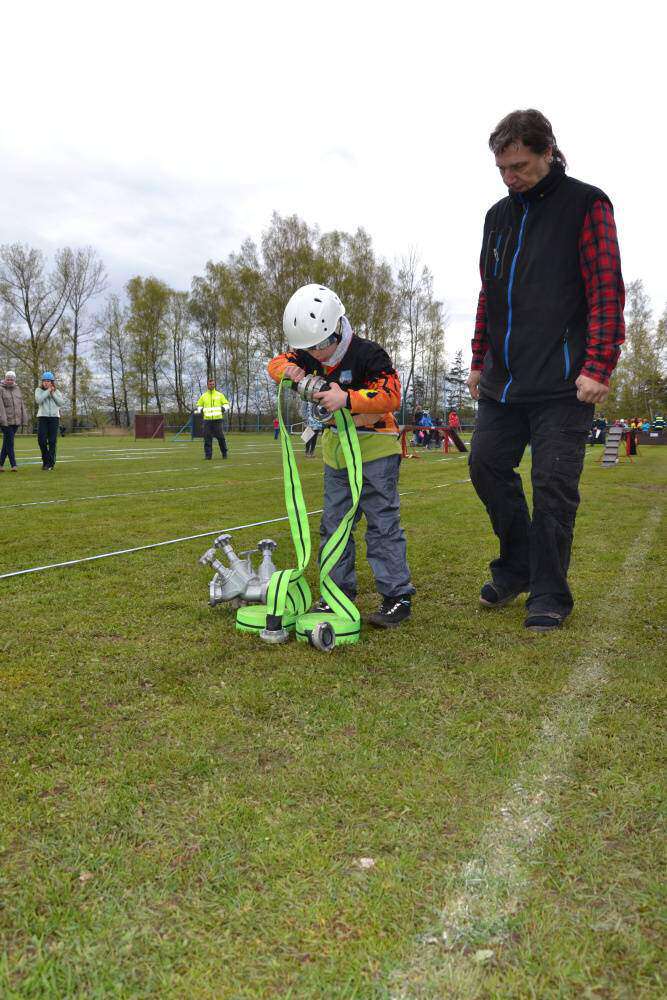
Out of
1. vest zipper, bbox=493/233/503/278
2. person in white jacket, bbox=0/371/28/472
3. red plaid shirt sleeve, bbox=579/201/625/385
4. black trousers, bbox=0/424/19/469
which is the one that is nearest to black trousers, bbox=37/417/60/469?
person in white jacket, bbox=0/371/28/472

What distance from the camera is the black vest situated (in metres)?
3.16

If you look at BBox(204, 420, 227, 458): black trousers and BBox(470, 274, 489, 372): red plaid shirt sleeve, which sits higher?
BBox(470, 274, 489, 372): red plaid shirt sleeve

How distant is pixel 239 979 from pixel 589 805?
0.95 meters

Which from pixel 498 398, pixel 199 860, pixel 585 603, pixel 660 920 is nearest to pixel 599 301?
pixel 498 398

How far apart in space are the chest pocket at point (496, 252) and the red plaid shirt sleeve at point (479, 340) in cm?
28

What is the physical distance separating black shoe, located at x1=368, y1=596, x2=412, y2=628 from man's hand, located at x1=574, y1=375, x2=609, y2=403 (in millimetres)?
1227

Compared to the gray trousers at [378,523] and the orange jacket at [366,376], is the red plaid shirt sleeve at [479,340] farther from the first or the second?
the gray trousers at [378,523]

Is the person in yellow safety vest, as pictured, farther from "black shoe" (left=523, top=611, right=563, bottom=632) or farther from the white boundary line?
"black shoe" (left=523, top=611, right=563, bottom=632)

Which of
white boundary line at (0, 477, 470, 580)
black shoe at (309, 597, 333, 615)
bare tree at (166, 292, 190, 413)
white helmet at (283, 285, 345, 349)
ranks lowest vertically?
white boundary line at (0, 477, 470, 580)

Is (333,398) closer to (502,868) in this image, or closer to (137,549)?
(502,868)

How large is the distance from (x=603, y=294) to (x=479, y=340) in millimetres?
818

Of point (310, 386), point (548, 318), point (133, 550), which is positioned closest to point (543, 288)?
point (548, 318)

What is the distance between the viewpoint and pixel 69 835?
1.62 metres

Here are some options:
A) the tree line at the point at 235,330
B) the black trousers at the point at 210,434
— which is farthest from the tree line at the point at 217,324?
the black trousers at the point at 210,434
